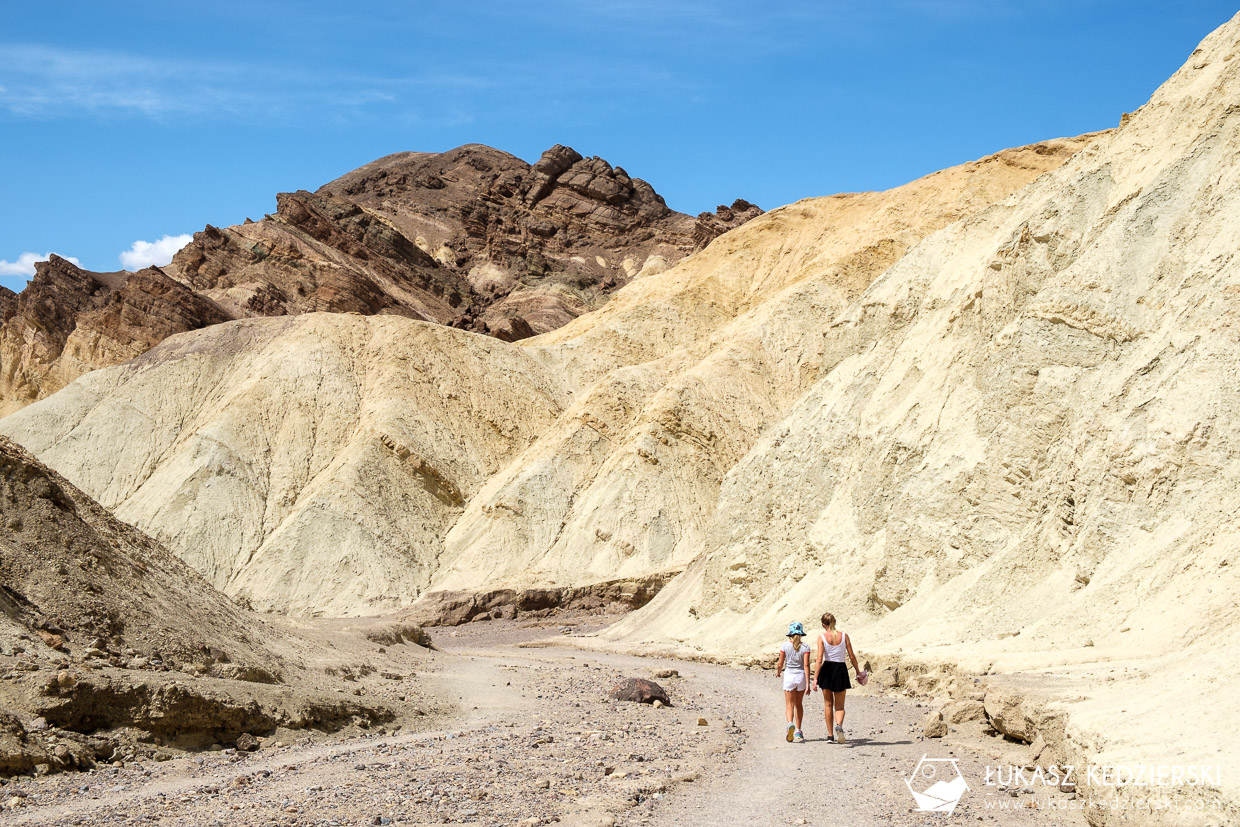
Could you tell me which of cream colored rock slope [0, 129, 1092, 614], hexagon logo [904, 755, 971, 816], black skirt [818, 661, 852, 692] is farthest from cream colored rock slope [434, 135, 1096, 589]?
hexagon logo [904, 755, 971, 816]

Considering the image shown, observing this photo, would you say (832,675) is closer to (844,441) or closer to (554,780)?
(554,780)

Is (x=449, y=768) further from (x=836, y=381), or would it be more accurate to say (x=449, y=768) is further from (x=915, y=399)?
(x=836, y=381)

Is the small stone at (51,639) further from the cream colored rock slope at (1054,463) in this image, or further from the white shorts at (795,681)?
the cream colored rock slope at (1054,463)

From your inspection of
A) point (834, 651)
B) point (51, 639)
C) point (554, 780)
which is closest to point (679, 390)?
point (834, 651)

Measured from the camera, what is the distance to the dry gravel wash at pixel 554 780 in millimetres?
8109

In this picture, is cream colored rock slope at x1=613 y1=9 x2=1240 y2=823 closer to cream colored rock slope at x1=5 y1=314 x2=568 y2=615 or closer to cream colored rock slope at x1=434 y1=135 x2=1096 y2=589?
cream colored rock slope at x1=434 y1=135 x2=1096 y2=589

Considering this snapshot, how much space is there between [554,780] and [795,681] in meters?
3.04

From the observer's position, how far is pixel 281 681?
13906 mm

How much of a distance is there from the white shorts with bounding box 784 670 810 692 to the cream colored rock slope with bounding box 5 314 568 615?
3291 centimetres

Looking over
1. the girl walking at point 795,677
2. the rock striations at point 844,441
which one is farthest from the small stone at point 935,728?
the girl walking at point 795,677

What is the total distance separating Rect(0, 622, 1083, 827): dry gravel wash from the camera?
811cm

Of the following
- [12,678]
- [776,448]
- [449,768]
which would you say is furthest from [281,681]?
[776,448]

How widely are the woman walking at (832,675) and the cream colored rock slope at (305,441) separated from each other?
109ft

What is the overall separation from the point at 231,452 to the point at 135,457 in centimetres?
573
